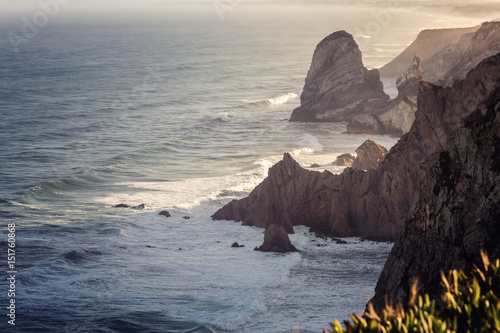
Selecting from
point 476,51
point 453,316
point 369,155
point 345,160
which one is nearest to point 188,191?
point 345,160

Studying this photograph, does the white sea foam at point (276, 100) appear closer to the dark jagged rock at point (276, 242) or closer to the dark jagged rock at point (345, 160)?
the dark jagged rock at point (345, 160)

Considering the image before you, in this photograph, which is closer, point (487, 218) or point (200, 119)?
point (487, 218)

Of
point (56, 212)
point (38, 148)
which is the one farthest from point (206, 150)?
point (56, 212)

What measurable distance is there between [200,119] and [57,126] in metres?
21.7

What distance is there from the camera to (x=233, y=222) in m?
52.7

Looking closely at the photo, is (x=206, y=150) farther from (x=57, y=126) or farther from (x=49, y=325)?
(x=49, y=325)

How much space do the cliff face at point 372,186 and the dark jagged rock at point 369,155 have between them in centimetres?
768

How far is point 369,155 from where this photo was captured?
→ 57312 mm

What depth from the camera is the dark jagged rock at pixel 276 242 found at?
4569 centimetres

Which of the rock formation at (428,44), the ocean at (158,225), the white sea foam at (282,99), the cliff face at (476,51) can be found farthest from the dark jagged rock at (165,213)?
the rock formation at (428,44)

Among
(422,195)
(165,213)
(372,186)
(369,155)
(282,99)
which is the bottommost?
(165,213)

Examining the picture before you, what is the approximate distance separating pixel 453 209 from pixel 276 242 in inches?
766

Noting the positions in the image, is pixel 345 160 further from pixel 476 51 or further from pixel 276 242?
pixel 476 51

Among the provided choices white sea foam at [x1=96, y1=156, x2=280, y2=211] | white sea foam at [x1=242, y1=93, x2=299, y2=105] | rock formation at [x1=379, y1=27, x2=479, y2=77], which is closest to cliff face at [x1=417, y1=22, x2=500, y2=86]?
white sea foam at [x1=96, y1=156, x2=280, y2=211]
